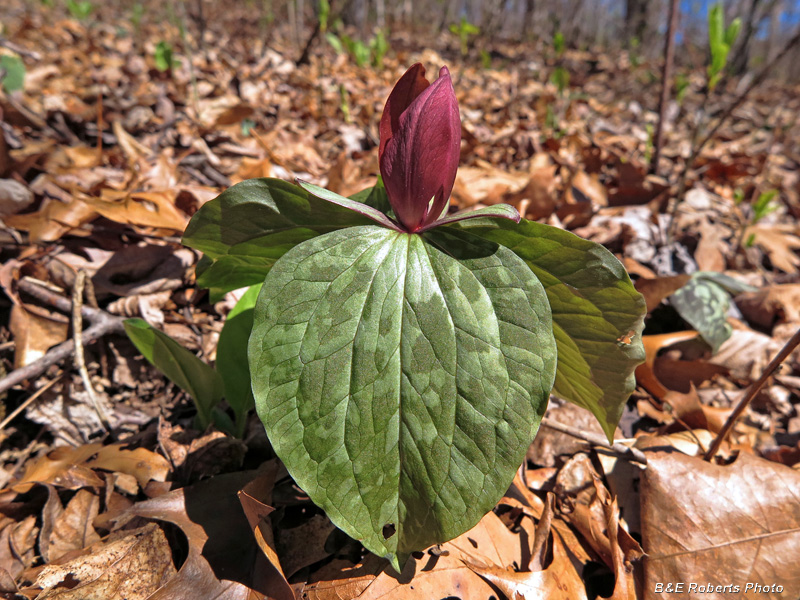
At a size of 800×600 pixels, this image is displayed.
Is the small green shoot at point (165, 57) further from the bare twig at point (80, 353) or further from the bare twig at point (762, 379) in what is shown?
the bare twig at point (762, 379)

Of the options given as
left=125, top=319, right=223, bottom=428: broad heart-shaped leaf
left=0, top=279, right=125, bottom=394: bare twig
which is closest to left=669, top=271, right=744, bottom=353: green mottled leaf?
left=125, top=319, right=223, bottom=428: broad heart-shaped leaf

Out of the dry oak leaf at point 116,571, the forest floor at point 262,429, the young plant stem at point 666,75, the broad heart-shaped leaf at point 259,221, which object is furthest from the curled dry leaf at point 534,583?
the young plant stem at point 666,75

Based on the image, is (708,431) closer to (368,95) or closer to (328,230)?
(328,230)

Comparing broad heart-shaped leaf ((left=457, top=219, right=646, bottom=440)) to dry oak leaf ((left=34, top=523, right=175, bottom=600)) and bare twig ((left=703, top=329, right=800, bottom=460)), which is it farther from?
dry oak leaf ((left=34, top=523, right=175, bottom=600))

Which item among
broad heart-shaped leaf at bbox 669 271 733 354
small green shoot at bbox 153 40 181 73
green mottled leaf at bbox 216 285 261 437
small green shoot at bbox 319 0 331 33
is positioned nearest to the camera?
green mottled leaf at bbox 216 285 261 437

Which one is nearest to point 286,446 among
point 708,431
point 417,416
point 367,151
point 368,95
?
point 417,416
